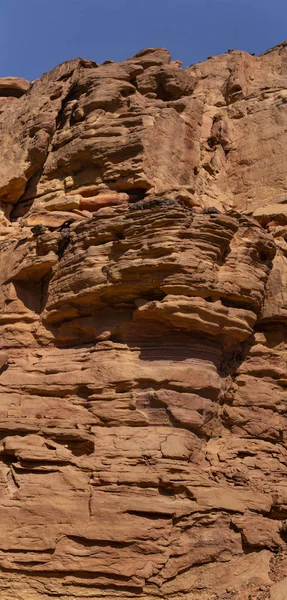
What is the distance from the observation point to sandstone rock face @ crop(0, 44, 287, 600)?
1077cm

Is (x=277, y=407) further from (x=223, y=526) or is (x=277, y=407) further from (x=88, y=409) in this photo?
(x=88, y=409)

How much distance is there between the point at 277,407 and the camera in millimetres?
12680

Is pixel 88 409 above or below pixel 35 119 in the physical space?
below

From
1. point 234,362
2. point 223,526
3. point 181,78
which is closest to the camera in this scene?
point 223,526

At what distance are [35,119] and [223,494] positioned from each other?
11.5 metres

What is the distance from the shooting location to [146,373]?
12.0 metres

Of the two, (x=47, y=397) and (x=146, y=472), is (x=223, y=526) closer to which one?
(x=146, y=472)

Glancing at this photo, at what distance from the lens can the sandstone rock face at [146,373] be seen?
35.3 feet

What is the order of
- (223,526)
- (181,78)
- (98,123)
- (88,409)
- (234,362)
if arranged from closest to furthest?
1. (223,526)
2. (88,409)
3. (234,362)
4. (98,123)
5. (181,78)

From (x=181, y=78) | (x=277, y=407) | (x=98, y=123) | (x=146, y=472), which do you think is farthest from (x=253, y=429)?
(x=181, y=78)

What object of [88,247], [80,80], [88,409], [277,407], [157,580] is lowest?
[157,580]

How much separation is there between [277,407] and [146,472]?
3176 millimetres

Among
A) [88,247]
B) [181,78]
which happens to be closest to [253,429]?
[88,247]

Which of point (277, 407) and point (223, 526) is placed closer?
point (223, 526)
